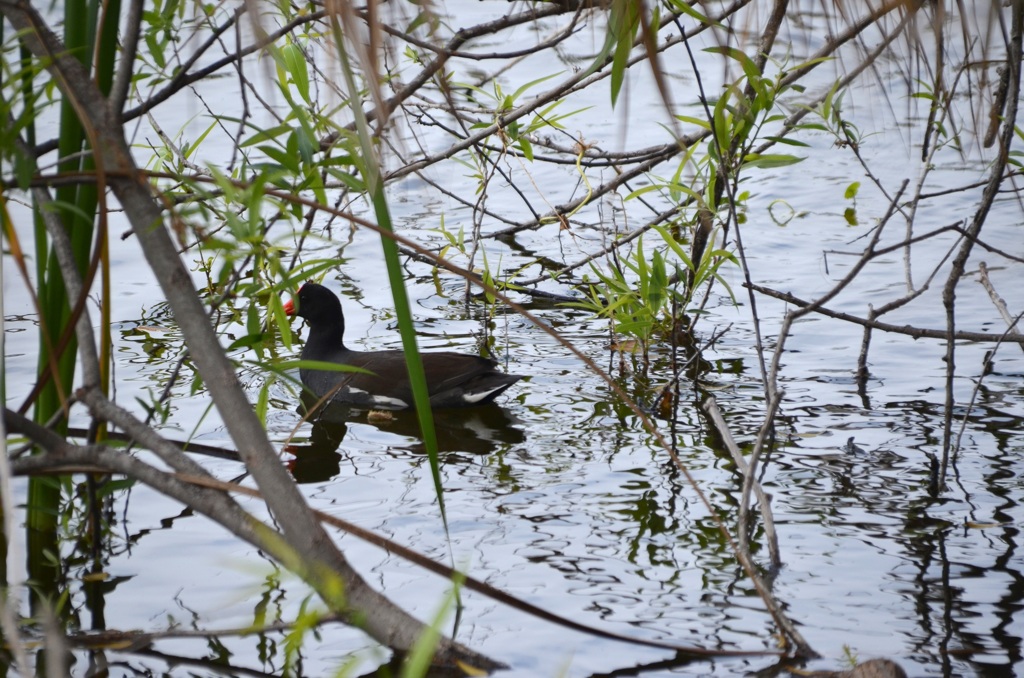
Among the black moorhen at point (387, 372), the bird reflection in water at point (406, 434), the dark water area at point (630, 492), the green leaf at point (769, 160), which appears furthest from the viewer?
the black moorhen at point (387, 372)

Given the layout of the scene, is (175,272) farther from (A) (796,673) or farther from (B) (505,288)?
(B) (505,288)

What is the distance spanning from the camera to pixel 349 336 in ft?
20.0

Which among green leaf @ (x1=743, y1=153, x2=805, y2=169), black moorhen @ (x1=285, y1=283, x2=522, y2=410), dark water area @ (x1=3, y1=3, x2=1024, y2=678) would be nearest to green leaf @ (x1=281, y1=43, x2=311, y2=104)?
dark water area @ (x1=3, y1=3, x2=1024, y2=678)

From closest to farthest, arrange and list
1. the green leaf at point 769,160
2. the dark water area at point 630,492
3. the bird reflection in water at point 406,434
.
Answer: the dark water area at point 630,492 < the green leaf at point 769,160 < the bird reflection in water at point 406,434

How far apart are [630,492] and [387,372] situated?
171 centimetres

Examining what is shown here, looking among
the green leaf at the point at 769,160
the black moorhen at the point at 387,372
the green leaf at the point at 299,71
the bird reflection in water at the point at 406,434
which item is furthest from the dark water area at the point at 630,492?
the green leaf at the point at 769,160

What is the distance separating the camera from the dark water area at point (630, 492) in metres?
2.91

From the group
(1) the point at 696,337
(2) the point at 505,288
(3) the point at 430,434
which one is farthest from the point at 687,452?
(3) the point at 430,434

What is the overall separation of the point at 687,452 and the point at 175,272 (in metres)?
3.09

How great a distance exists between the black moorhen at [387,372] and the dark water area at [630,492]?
0.41 ft

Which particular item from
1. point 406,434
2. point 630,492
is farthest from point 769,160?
point 406,434

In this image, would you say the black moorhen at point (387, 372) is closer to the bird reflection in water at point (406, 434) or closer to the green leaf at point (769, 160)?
the bird reflection in water at point (406, 434)

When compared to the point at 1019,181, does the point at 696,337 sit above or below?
below

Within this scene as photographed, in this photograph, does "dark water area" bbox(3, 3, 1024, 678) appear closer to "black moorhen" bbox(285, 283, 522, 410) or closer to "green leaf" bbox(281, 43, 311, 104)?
"black moorhen" bbox(285, 283, 522, 410)
